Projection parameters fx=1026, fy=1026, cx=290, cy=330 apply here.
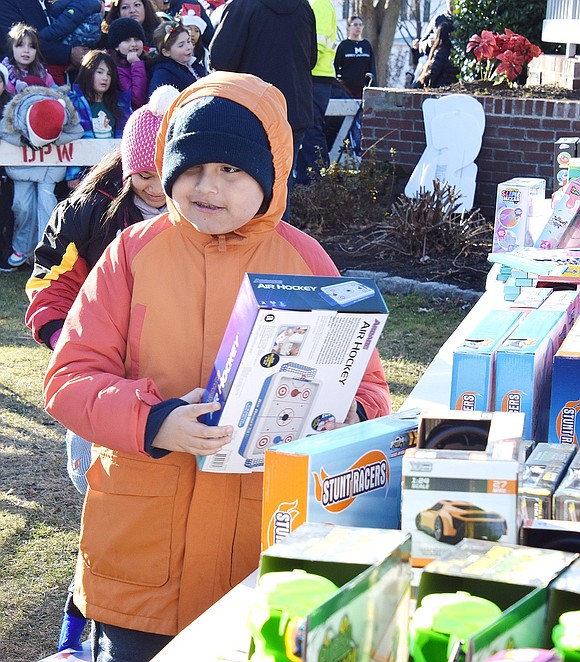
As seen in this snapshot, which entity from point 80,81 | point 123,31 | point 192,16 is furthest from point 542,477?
point 192,16

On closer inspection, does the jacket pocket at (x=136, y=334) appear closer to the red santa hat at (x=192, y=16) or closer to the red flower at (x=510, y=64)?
the red flower at (x=510, y=64)

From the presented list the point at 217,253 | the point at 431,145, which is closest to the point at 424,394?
the point at 217,253

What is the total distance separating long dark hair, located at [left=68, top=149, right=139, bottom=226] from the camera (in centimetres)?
278

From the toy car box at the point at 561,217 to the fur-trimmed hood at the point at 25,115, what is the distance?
4.72 meters

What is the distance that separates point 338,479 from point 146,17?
7.95 m

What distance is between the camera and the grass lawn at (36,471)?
11.4 ft

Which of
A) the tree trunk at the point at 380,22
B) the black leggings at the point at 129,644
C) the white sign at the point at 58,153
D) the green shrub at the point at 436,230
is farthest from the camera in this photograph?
the tree trunk at the point at 380,22

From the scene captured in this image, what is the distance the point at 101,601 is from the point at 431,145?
6.53 m

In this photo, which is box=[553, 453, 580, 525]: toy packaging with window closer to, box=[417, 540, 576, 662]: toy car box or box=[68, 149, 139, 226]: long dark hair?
box=[417, 540, 576, 662]: toy car box

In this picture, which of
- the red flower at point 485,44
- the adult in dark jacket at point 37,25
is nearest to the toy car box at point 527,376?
the red flower at point 485,44

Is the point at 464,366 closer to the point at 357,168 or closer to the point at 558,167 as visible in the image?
the point at 558,167

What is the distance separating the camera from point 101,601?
206 cm

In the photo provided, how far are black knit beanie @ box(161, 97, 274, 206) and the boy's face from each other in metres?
0.02

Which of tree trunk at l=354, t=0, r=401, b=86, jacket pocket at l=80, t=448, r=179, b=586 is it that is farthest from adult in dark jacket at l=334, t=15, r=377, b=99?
jacket pocket at l=80, t=448, r=179, b=586
